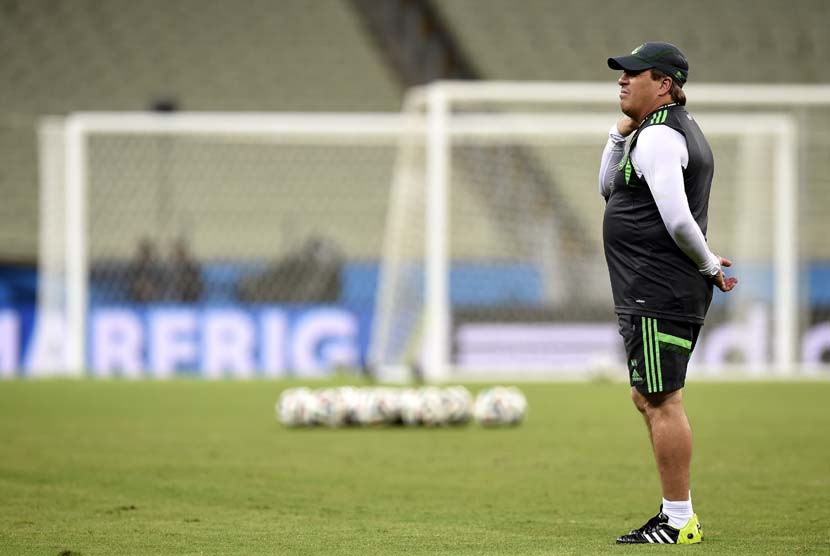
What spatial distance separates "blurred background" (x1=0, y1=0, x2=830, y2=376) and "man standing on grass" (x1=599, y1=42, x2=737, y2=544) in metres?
11.6

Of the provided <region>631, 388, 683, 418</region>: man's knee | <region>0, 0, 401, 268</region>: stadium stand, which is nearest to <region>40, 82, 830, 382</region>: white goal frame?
<region>0, 0, 401, 268</region>: stadium stand

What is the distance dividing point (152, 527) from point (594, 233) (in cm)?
1347

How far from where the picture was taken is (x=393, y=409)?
34.1 ft

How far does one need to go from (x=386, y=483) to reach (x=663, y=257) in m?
2.56

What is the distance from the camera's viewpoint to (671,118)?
5.04 metres

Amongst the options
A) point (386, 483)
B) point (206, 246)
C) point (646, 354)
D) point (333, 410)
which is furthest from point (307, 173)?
point (646, 354)

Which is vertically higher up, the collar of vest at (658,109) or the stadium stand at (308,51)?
the stadium stand at (308,51)

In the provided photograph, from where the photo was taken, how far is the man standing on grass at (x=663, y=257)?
496 centimetres

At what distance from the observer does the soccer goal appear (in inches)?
652

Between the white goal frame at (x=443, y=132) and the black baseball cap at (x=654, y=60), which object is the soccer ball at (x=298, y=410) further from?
the black baseball cap at (x=654, y=60)

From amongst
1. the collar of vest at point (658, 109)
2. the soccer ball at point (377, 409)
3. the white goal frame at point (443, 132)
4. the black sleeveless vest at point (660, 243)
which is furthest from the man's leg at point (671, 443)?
the white goal frame at point (443, 132)

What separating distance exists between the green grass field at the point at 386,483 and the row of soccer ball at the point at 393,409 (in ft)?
0.44

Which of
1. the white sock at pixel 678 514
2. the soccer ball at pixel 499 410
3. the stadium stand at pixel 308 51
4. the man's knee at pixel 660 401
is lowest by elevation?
the white sock at pixel 678 514

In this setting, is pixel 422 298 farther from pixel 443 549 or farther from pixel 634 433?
pixel 443 549
